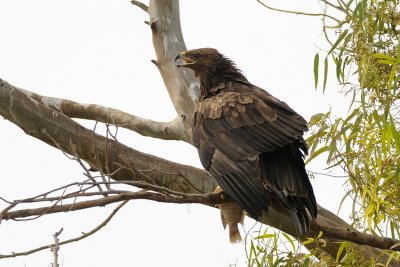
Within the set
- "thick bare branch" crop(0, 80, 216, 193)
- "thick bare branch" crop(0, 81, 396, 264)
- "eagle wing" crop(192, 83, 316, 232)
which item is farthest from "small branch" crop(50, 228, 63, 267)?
"thick bare branch" crop(0, 80, 216, 193)

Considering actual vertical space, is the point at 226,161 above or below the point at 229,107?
below

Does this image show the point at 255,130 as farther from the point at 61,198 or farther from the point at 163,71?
the point at 163,71

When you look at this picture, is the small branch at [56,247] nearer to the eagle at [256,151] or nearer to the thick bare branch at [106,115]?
the eagle at [256,151]

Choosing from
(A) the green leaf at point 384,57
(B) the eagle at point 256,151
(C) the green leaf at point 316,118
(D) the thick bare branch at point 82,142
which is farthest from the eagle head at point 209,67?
(A) the green leaf at point 384,57

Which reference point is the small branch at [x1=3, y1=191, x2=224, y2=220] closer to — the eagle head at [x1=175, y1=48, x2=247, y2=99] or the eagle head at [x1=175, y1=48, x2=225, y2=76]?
the eagle head at [x1=175, y1=48, x2=247, y2=99]

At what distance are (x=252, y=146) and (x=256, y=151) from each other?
0.19 feet

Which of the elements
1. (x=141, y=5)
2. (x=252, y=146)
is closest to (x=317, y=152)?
(x=252, y=146)

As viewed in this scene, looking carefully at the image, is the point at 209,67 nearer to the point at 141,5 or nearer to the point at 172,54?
the point at 172,54

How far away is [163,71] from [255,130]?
2.00m

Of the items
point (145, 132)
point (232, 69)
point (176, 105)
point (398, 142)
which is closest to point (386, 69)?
point (398, 142)

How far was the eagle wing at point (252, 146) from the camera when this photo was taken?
197 inches

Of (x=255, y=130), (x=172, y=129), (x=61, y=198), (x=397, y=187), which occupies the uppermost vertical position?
(x=172, y=129)

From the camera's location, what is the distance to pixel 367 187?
5211mm

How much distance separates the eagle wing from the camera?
16.4ft
